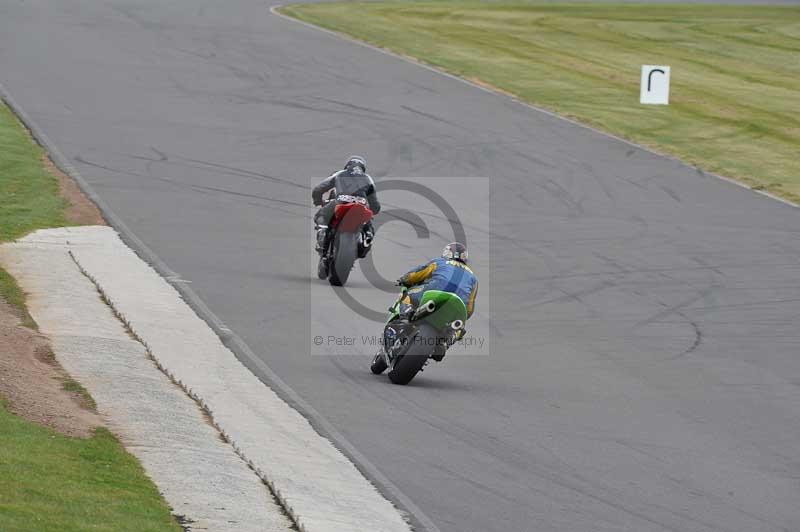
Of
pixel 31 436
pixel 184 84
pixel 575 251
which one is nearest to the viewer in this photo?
pixel 31 436

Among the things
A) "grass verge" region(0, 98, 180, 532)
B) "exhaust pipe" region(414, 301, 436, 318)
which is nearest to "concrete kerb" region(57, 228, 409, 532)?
"grass verge" region(0, 98, 180, 532)

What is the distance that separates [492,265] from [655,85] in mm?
16937

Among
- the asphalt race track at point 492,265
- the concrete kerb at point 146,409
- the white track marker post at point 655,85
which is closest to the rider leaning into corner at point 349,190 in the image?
the asphalt race track at point 492,265

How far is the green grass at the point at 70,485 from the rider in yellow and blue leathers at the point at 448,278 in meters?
4.18

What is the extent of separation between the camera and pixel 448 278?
46.2 feet

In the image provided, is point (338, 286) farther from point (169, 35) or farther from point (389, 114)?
point (169, 35)

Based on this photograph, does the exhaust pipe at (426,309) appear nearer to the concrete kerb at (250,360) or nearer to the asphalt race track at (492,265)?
the asphalt race track at (492,265)

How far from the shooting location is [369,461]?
11.6 m

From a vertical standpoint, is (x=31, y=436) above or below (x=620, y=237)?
above

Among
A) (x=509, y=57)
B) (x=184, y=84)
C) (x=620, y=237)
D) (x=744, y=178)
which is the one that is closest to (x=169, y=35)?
(x=184, y=84)

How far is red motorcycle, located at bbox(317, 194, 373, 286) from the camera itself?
60.9 feet

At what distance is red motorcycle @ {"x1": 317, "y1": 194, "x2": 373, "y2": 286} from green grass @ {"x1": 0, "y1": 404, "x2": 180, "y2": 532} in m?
7.90

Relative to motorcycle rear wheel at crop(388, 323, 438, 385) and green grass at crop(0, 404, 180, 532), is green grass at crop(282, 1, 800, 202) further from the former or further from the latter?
green grass at crop(0, 404, 180, 532)

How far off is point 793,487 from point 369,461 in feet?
12.0
